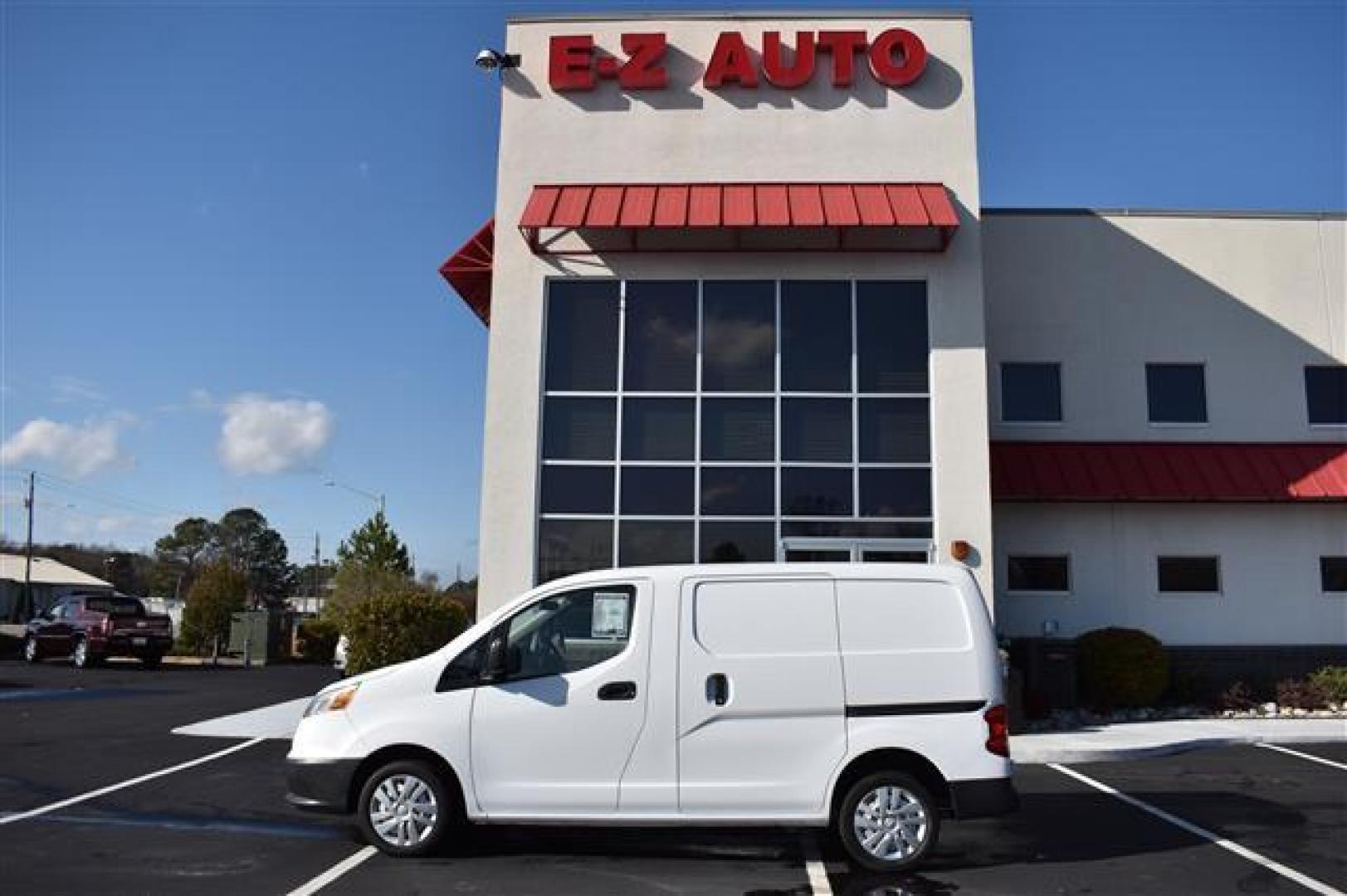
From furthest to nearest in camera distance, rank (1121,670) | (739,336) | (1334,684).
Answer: (1334,684)
(1121,670)
(739,336)

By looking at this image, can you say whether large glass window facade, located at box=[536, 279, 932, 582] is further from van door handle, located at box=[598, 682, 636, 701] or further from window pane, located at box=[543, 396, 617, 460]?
van door handle, located at box=[598, 682, 636, 701]

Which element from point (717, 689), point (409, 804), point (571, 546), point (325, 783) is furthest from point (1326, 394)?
point (325, 783)

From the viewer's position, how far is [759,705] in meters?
6.80

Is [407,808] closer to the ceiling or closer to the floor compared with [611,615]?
closer to the floor

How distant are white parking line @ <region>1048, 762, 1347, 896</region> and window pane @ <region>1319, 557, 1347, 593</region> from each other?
827cm

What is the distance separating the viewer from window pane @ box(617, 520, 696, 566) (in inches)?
545

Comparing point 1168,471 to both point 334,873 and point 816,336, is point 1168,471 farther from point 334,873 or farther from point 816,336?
point 334,873

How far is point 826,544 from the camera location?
13.7 metres

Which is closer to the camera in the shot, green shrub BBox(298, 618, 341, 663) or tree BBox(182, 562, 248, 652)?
green shrub BBox(298, 618, 341, 663)

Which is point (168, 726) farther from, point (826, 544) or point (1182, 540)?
point (1182, 540)

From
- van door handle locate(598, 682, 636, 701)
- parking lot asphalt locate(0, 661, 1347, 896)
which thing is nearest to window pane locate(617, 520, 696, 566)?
parking lot asphalt locate(0, 661, 1347, 896)

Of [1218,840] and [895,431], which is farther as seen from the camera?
[895,431]

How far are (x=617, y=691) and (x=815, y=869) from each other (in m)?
1.74

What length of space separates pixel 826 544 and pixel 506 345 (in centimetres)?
518
